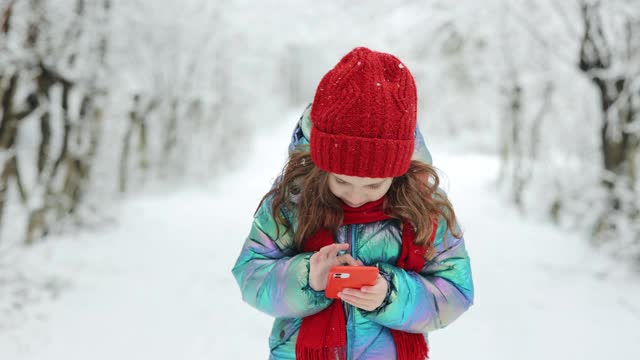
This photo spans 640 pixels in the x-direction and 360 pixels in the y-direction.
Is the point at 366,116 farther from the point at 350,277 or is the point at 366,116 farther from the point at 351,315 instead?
the point at 351,315

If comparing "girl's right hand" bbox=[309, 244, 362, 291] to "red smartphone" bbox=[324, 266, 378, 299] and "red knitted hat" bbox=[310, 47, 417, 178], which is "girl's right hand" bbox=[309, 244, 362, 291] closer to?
"red smartphone" bbox=[324, 266, 378, 299]

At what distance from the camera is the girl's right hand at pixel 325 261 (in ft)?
4.55

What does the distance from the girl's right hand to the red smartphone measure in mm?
67

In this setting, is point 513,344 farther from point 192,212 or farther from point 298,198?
point 192,212

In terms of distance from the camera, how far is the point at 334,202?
4.98ft

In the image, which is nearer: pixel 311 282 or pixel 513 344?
pixel 311 282

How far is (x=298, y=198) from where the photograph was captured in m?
1.56

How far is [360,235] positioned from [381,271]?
0.12 meters

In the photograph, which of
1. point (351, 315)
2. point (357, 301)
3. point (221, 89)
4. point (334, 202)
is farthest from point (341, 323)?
point (221, 89)

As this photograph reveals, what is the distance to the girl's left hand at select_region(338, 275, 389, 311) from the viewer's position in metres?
1.34

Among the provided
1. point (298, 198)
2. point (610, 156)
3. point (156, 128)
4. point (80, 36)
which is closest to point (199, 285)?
point (80, 36)

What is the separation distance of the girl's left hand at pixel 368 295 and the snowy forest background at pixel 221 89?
3.47 metres

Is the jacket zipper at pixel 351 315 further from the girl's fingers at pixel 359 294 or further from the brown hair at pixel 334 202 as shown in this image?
the girl's fingers at pixel 359 294

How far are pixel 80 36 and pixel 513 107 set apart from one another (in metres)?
6.09
